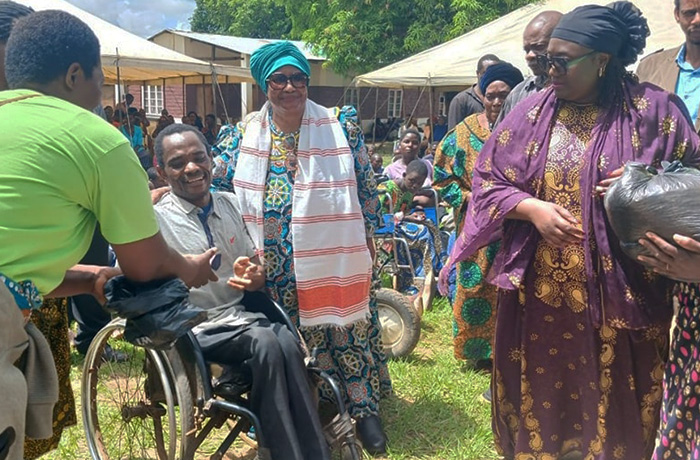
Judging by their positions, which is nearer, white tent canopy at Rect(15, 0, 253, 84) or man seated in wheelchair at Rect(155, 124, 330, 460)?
man seated in wheelchair at Rect(155, 124, 330, 460)

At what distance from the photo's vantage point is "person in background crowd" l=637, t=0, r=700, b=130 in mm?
3242

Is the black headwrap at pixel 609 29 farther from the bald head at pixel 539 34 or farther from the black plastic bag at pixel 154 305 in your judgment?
the black plastic bag at pixel 154 305

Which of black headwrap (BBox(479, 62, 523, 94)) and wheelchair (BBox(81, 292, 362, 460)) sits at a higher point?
black headwrap (BBox(479, 62, 523, 94))

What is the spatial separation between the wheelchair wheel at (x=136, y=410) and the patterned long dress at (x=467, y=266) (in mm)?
1870

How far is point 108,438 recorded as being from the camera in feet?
11.5

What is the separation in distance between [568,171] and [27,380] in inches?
81.1

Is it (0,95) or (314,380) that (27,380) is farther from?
(314,380)

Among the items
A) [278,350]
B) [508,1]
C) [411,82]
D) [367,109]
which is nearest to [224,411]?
[278,350]

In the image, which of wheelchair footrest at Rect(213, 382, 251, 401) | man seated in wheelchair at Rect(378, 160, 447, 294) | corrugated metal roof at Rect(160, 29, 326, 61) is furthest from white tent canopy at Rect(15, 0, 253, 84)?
corrugated metal roof at Rect(160, 29, 326, 61)

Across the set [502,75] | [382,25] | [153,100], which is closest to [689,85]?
[502,75]

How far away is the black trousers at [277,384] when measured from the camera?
2.74m

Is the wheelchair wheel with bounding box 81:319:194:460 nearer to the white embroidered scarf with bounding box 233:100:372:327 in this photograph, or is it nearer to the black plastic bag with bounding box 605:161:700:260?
the white embroidered scarf with bounding box 233:100:372:327

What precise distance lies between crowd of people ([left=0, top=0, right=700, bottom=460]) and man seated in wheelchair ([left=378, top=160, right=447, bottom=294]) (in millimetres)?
1819

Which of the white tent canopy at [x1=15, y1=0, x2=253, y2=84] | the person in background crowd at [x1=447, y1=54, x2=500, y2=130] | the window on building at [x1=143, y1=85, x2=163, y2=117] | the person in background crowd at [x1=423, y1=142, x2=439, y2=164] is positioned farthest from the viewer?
the window on building at [x1=143, y1=85, x2=163, y2=117]
